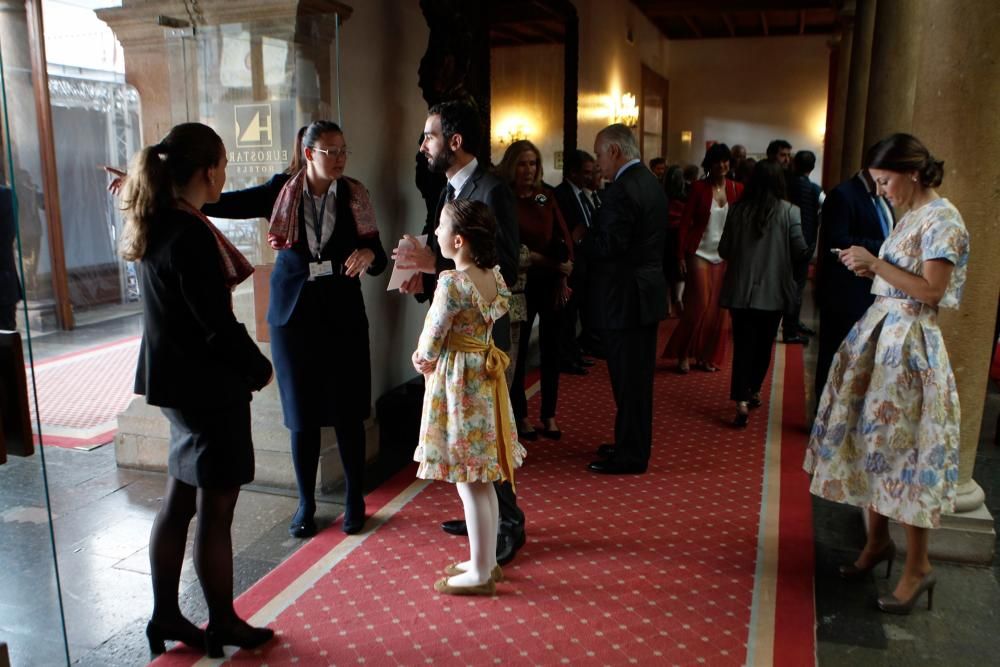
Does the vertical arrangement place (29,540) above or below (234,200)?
below

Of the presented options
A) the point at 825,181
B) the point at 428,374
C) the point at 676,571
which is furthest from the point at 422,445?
the point at 825,181

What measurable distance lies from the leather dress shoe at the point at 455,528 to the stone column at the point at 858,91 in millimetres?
4813

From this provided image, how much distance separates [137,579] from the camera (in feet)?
10.3

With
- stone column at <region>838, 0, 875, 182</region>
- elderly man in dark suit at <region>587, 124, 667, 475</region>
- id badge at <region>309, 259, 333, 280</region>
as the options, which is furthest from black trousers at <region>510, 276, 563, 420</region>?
→ stone column at <region>838, 0, 875, 182</region>

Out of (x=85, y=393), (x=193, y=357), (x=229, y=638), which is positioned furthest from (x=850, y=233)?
(x=85, y=393)

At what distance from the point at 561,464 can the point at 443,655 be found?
1.88 meters

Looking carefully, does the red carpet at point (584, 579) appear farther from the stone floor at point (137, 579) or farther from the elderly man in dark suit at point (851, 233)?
the elderly man in dark suit at point (851, 233)

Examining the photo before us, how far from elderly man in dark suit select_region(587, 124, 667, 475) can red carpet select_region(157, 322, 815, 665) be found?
437 millimetres

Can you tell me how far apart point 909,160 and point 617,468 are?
2057 millimetres

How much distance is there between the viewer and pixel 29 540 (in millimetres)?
1874

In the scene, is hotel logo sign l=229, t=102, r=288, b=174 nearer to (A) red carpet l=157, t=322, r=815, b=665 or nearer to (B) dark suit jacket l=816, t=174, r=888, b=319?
(A) red carpet l=157, t=322, r=815, b=665

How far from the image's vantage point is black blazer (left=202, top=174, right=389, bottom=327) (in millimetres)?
3312

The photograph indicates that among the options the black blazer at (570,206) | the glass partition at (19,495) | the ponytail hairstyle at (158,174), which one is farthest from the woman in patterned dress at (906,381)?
the black blazer at (570,206)

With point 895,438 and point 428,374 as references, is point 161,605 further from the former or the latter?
point 895,438
